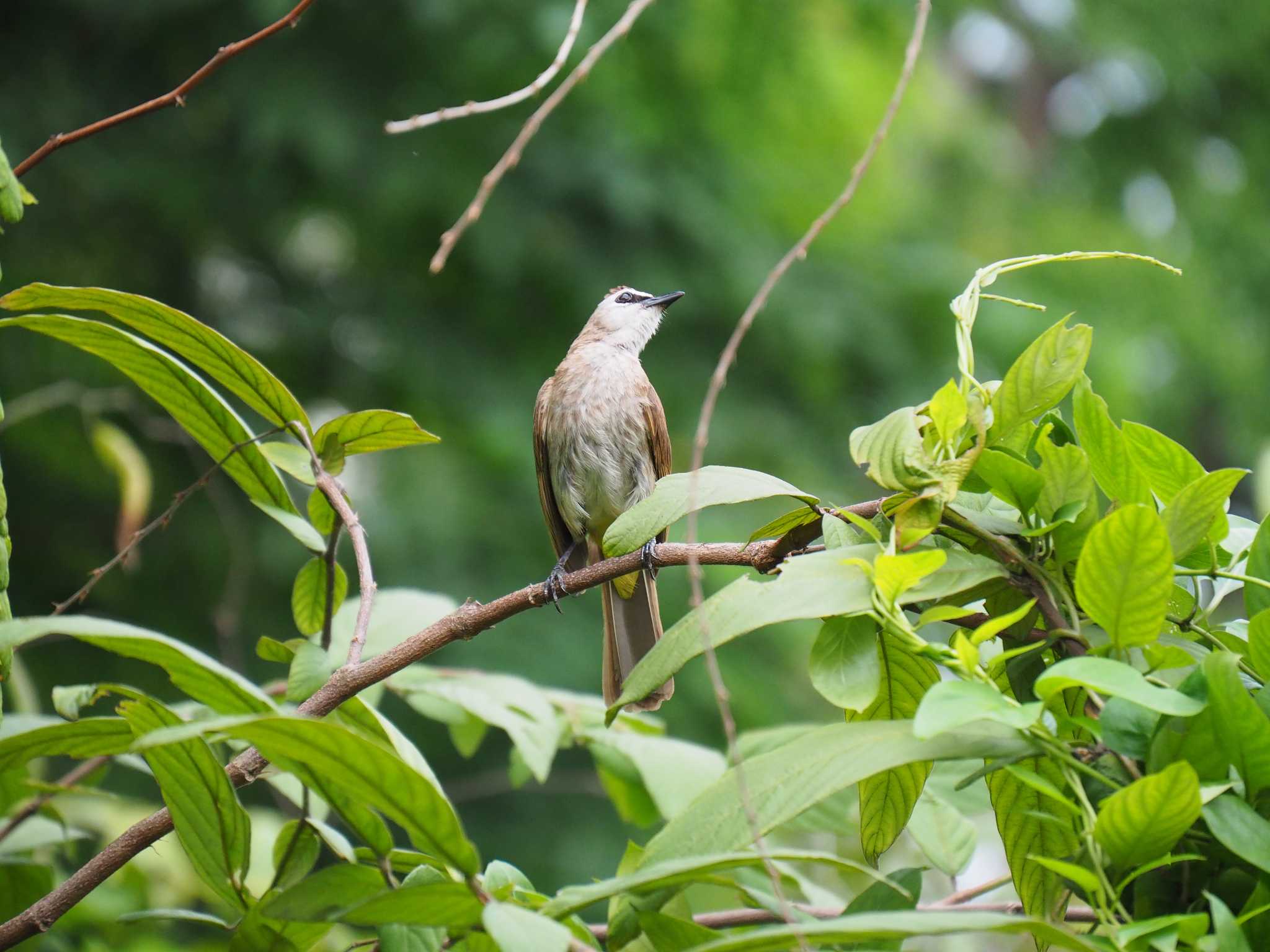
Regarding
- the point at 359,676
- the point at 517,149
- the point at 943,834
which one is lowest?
the point at 943,834

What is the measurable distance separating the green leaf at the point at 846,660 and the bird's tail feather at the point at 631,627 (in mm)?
1727

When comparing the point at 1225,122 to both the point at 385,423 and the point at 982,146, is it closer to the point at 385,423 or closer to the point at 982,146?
the point at 982,146

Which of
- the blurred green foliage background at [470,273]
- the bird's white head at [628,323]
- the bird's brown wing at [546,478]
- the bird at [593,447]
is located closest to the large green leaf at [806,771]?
the bird at [593,447]

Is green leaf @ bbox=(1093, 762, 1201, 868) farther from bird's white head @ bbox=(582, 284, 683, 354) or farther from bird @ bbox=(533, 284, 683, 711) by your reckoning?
bird's white head @ bbox=(582, 284, 683, 354)

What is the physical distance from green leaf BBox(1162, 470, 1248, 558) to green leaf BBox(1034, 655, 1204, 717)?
0.56ft

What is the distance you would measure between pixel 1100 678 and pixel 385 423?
0.85 meters

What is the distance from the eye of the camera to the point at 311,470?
4.52 ft

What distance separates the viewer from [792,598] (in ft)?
3.08

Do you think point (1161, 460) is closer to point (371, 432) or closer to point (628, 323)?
point (371, 432)

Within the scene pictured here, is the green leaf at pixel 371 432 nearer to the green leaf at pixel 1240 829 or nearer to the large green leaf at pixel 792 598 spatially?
the large green leaf at pixel 792 598

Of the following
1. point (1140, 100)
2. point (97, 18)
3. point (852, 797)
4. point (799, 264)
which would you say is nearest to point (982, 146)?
point (1140, 100)

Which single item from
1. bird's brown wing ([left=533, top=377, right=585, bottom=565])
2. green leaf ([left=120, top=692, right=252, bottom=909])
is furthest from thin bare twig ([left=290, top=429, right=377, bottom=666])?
bird's brown wing ([left=533, top=377, right=585, bottom=565])

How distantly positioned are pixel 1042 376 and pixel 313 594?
0.91 meters

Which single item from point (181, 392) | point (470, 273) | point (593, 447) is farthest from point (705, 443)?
point (470, 273)
